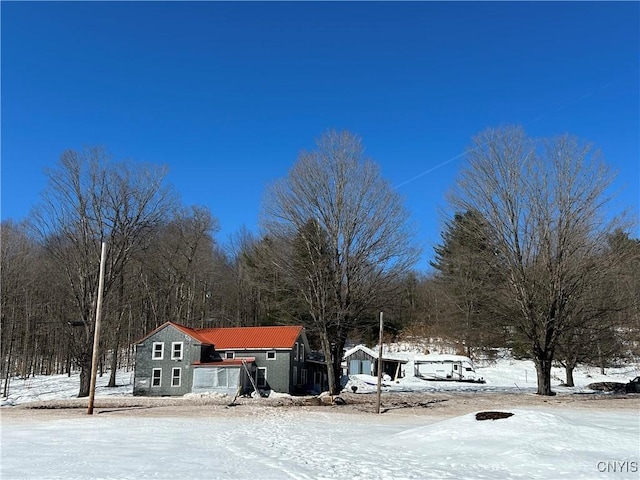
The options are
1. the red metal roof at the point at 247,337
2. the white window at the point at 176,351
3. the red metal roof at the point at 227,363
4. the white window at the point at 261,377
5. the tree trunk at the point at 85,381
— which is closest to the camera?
the tree trunk at the point at 85,381

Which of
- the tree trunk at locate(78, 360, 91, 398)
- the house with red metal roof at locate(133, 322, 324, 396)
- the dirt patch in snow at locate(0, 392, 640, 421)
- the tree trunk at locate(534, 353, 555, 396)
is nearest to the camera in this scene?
the dirt patch in snow at locate(0, 392, 640, 421)

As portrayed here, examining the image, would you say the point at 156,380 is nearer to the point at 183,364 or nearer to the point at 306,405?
the point at 183,364

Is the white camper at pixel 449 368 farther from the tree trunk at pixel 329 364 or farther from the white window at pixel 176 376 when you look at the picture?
the white window at pixel 176 376

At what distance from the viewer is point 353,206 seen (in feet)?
109

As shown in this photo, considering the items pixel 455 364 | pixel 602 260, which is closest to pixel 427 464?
pixel 602 260

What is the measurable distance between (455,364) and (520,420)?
39655 millimetres

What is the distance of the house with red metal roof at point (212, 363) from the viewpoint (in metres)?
34.5

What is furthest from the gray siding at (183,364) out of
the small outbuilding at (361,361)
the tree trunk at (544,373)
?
the small outbuilding at (361,361)

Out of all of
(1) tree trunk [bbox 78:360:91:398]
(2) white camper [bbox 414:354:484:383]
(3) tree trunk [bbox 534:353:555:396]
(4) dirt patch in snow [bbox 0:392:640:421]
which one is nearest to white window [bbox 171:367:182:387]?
(4) dirt patch in snow [bbox 0:392:640:421]

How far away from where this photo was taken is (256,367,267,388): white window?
36.4 meters

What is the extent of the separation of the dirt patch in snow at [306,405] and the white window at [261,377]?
450cm

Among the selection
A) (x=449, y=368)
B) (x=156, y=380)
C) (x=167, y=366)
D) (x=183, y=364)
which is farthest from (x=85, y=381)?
(x=449, y=368)

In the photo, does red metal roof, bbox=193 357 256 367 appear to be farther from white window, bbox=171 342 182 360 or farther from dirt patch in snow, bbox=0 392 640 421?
dirt patch in snow, bbox=0 392 640 421

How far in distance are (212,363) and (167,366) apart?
3434 millimetres
